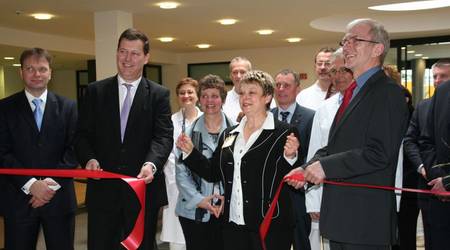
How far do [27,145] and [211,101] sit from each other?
1.28 meters

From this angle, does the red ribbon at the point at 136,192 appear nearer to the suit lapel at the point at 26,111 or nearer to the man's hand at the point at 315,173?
the suit lapel at the point at 26,111

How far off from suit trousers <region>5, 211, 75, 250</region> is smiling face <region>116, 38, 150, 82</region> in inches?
42.4

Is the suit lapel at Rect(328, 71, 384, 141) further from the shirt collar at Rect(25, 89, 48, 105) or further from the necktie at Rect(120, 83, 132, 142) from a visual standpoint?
the shirt collar at Rect(25, 89, 48, 105)

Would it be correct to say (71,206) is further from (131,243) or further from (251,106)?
(251,106)

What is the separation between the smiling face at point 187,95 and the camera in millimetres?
4508

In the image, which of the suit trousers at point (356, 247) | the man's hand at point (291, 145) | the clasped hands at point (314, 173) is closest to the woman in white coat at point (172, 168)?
the man's hand at point (291, 145)

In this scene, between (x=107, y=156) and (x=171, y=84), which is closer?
(x=107, y=156)

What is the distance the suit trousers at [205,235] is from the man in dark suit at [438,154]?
4.91ft

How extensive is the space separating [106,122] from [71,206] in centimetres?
75

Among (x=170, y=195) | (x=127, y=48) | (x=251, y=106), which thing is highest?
(x=127, y=48)

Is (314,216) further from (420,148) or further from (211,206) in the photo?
(420,148)

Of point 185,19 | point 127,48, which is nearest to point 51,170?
point 127,48

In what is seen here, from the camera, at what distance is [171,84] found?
15438 mm

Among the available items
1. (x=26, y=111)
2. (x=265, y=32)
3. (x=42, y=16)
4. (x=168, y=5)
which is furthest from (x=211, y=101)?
(x=265, y=32)
